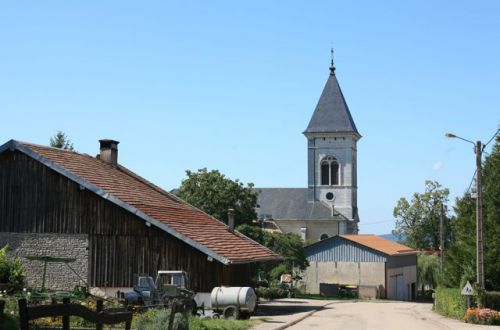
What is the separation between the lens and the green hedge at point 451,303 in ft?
113

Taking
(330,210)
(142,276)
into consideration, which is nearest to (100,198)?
(142,276)

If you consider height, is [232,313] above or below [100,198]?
below

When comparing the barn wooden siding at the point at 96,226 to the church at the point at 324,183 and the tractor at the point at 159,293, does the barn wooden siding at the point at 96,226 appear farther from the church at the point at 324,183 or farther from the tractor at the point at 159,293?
the church at the point at 324,183

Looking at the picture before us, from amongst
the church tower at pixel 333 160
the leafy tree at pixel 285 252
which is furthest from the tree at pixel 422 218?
the leafy tree at pixel 285 252

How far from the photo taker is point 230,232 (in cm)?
3850

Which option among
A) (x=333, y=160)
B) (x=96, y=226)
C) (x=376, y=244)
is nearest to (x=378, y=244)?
(x=376, y=244)

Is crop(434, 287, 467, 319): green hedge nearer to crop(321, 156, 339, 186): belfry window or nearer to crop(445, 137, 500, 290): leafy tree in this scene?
crop(445, 137, 500, 290): leafy tree

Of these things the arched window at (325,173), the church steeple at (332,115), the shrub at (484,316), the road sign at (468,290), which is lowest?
the shrub at (484,316)

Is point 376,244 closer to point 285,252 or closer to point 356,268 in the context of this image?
point 356,268

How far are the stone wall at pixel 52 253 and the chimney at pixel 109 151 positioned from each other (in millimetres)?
8102

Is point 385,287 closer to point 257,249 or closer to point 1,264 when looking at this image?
point 257,249

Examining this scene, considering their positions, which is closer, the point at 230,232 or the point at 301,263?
the point at 230,232

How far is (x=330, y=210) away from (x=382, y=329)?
64542 millimetres

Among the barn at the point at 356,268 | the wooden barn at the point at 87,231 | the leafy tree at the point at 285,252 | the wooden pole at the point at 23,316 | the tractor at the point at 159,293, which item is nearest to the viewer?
the wooden pole at the point at 23,316
